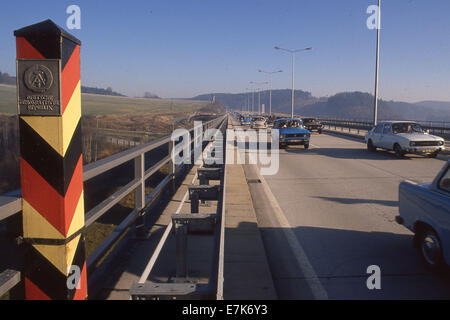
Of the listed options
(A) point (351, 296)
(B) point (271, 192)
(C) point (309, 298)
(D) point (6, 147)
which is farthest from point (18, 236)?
(D) point (6, 147)

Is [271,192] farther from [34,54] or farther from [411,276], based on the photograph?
[34,54]

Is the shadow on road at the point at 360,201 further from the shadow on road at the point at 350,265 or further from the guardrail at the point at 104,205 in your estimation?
the guardrail at the point at 104,205

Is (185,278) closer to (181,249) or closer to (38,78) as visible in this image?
(181,249)

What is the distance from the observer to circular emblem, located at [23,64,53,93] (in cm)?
260

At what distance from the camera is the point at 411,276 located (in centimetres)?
513

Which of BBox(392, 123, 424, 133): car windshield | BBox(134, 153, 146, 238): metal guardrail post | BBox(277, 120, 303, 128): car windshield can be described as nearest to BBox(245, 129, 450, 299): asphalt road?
BBox(134, 153, 146, 238): metal guardrail post

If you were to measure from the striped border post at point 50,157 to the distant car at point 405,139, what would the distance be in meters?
17.4

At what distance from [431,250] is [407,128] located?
608 inches

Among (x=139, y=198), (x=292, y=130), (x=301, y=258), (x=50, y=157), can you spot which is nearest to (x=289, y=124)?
(x=292, y=130)

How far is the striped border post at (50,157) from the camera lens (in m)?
2.62

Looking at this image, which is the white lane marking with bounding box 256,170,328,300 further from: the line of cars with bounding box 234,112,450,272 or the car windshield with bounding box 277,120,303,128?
the car windshield with bounding box 277,120,303,128

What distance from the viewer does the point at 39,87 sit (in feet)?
8.59

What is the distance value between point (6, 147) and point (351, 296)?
22.4m
